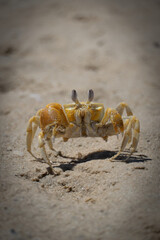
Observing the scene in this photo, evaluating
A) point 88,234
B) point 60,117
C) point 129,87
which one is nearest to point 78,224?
point 88,234

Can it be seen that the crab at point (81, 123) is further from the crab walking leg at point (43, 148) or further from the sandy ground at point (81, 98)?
the sandy ground at point (81, 98)

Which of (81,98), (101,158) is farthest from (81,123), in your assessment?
(81,98)

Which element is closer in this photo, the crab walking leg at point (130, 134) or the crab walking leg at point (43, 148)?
the crab walking leg at point (43, 148)

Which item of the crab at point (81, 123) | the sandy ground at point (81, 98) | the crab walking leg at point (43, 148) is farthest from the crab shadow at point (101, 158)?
the crab walking leg at point (43, 148)

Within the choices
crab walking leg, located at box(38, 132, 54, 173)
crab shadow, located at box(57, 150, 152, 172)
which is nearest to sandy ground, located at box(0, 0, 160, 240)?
crab shadow, located at box(57, 150, 152, 172)

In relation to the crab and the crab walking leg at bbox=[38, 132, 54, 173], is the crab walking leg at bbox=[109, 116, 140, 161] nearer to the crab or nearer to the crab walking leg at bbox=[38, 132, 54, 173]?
the crab

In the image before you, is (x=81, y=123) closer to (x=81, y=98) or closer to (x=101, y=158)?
(x=101, y=158)
